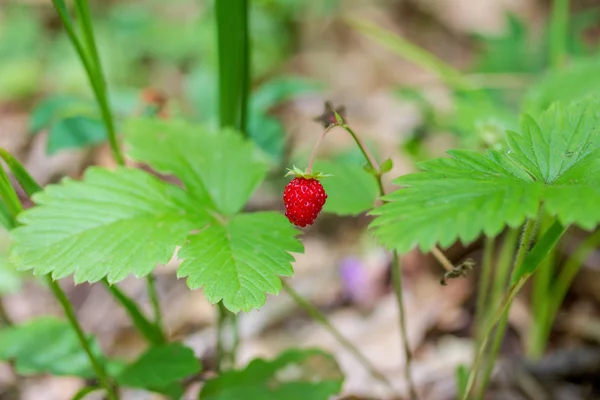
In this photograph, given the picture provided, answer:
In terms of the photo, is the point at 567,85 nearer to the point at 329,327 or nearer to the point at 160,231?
the point at 329,327

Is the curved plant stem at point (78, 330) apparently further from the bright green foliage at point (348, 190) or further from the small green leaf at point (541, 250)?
the small green leaf at point (541, 250)

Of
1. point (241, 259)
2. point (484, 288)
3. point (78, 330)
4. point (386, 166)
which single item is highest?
point (386, 166)

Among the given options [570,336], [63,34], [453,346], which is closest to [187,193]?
[453,346]

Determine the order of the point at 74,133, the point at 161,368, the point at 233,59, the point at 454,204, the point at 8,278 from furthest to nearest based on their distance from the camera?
the point at 8,278, the point at 74,133, the point at 233,59, the point at 161,368, the point at 454,204

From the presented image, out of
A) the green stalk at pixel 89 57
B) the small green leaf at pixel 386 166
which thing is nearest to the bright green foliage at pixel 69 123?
the green stalk at pixel 89 57

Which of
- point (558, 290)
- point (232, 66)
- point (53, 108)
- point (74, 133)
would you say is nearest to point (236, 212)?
point (232, 66)

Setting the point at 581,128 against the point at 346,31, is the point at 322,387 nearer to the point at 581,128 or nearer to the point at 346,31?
the point at 581,128

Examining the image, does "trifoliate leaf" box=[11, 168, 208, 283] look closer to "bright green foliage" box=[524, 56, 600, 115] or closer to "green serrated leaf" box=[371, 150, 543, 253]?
"green serrated leaf" box=[371, 150, 543, 253]
